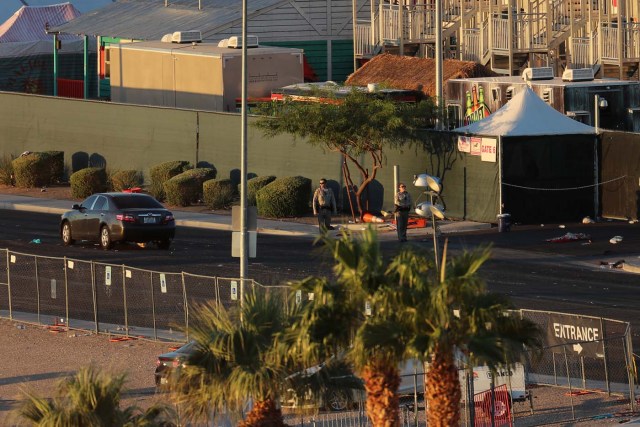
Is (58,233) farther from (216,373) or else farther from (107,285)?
(216,373)

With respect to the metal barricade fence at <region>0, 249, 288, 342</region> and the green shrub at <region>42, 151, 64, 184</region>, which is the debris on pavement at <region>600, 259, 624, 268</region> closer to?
the metal barricade fence at <region>0, 249, 288, 342</region>

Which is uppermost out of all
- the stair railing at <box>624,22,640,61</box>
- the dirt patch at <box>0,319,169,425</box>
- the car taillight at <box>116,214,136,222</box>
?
the stair railing at <box>624,22,640,61</box>

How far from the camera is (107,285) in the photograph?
28.7m

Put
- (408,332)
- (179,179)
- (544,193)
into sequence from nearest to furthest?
(408,332), (544,193), (179,179)

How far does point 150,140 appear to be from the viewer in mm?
48875

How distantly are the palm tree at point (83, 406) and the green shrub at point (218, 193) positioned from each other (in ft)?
98.4

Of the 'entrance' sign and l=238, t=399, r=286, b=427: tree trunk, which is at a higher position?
l=238, t=399, r=286, b=427: tree trunk

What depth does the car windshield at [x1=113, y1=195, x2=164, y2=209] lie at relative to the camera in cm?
3622

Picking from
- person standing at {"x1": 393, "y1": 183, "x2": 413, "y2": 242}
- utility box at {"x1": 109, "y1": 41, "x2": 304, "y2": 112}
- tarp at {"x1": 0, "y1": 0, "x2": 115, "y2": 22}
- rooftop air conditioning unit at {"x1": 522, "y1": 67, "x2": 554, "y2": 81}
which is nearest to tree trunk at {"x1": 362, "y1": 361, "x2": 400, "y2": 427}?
person standing at {"x1": 393, "y1": 183, "x2": 413, "y2": 242}

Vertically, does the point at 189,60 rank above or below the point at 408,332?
above

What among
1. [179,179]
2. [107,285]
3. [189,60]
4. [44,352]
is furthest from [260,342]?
[189,60]

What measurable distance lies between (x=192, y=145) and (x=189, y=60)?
535cm

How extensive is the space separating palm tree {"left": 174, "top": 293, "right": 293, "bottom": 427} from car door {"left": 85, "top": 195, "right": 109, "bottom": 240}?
Answer: 21.3m

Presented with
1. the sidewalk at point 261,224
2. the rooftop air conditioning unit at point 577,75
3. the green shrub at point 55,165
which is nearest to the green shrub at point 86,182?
the sidewalk at point 261,224
